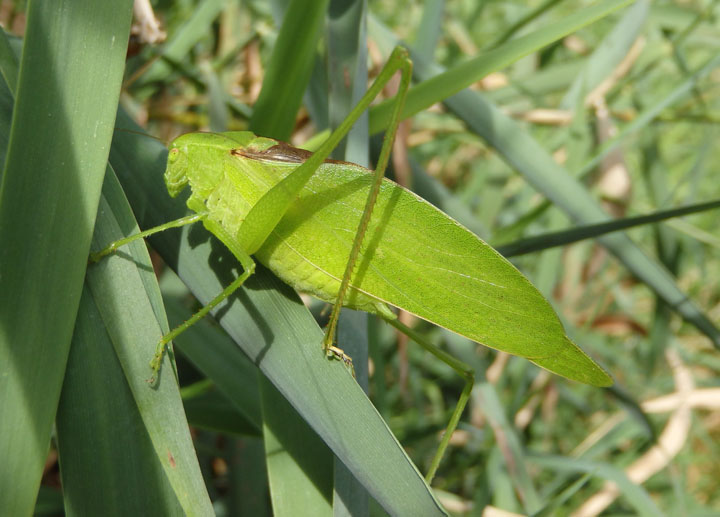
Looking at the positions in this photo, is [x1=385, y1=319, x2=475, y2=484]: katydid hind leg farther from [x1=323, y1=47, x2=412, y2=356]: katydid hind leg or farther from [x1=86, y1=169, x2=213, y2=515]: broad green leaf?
[x1=86, y1=169, x2=213, y2=515]: broad green leaf

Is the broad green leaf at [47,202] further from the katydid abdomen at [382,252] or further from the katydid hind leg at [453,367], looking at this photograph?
the katydid hind leg at [453,367]

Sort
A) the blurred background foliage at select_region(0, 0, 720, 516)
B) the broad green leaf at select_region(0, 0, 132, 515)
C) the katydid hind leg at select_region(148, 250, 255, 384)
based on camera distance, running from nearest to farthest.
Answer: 1. the broad green leaf at select_region(0, 0, 132, 515)
2. the katydid hind leg at select_region(148, 250, 255, 384)
3. the blurred background foliage at select_region(0, 0, 720, 516)

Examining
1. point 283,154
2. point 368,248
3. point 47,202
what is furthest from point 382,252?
point 47,202

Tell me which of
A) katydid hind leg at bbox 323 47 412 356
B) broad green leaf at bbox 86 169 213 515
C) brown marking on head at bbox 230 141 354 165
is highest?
katydid hind leg at bbox 323 47 412 356

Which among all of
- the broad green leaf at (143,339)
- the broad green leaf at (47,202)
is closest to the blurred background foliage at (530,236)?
the broad green leaf at (143,339)

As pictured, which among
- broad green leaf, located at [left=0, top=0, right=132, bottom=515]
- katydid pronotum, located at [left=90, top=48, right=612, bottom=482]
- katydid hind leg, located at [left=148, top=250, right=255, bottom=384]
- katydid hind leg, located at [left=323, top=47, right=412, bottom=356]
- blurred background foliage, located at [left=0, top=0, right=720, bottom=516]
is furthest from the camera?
blurred background foliage, located at [left=0, top=0, right=720, bottom=516]

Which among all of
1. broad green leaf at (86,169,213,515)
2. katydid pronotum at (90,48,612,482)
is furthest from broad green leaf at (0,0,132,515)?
katydid pronotum at (90,48,612,482)
